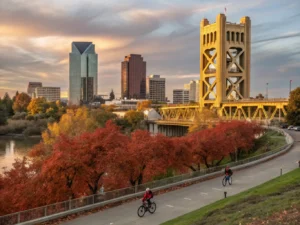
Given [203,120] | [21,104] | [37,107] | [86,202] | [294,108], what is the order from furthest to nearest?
[21,104], [37,107], [203,120], [294,108], [86,202]

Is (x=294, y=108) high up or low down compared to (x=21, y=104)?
down

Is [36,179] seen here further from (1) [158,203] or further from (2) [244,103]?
(2) [244,103]

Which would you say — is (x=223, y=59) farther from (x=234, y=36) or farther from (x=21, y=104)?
(x=21, y=104)

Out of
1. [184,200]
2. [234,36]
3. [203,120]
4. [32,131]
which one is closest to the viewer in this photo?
[184,200]

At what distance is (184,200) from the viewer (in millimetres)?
22391

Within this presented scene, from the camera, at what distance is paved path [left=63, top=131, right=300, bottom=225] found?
1916cm

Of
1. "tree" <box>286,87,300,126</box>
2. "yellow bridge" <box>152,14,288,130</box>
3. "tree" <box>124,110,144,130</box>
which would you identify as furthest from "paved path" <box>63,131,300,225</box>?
"tree" <box>124,110,144,130</box>

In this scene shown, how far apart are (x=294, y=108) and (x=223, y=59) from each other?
136 feet

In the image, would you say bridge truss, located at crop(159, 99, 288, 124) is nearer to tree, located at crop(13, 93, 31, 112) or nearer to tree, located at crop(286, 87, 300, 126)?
tree, located at crop(286, 87, 300, 126)

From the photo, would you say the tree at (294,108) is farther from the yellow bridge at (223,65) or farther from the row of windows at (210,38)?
the row of windows at (210,38)

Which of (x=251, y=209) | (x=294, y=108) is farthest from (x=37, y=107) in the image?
(x=251, y=209)

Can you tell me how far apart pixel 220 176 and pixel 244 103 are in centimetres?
5855

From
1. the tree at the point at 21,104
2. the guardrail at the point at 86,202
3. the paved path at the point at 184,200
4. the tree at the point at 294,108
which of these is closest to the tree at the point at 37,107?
the tree at the point at 21,104

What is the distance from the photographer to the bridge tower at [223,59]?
101125mm
